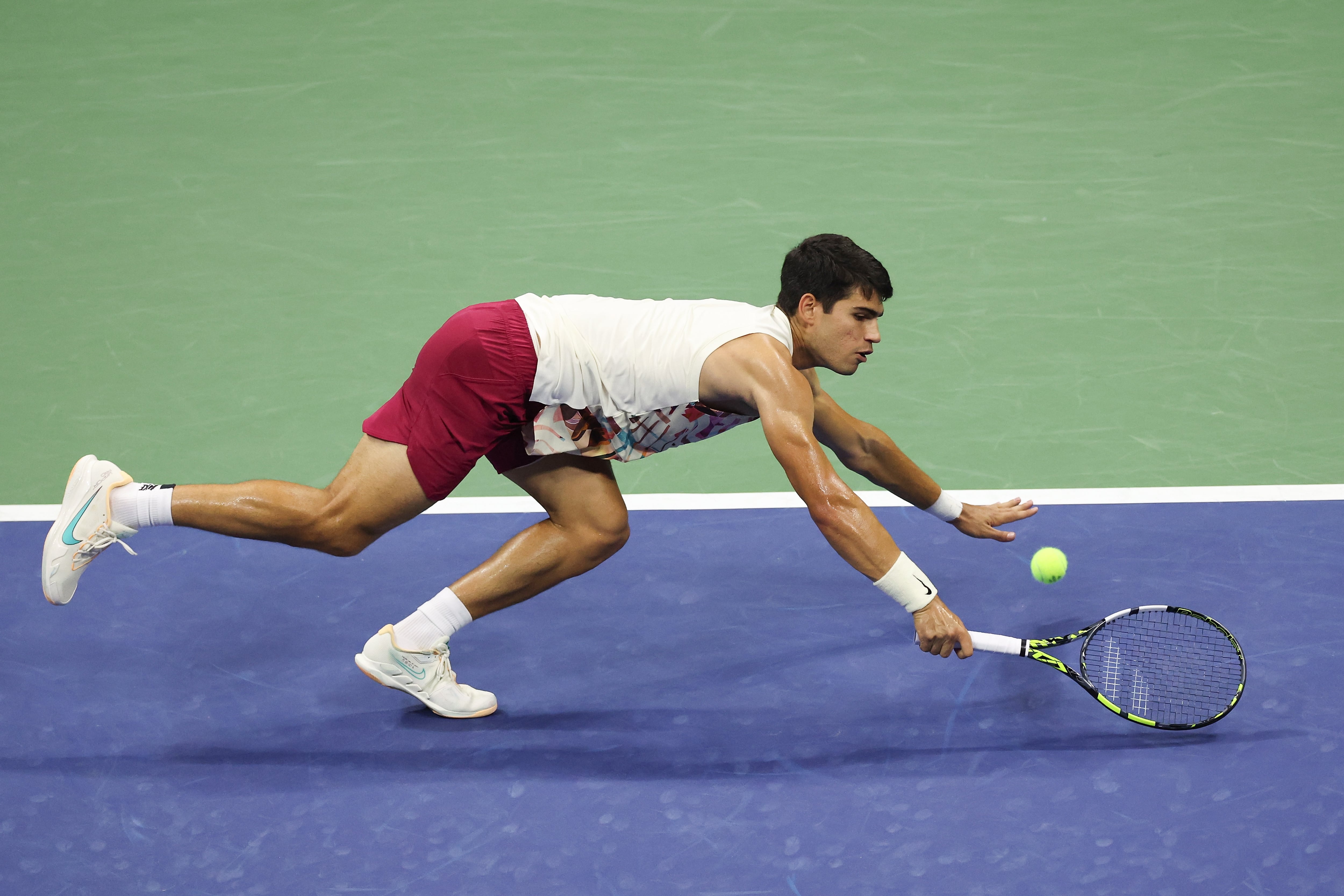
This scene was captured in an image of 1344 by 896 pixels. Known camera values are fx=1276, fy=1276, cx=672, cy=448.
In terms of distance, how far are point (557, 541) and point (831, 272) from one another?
3.85ft

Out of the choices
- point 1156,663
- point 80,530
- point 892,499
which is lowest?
point 1156,663

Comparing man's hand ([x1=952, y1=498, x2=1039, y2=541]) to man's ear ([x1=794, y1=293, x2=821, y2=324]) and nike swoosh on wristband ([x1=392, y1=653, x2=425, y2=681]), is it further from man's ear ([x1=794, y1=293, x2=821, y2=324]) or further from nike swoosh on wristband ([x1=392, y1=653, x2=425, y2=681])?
nike swoosh on wristband ([x1=392, y1=653, x2=425, y2=681])

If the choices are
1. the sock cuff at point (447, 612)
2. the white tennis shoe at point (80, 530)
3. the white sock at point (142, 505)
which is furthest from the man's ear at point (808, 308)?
the white tennis shoe at point (80, 530)

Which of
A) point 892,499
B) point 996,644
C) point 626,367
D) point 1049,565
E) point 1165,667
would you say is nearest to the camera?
point 996,644

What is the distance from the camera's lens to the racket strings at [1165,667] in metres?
3.84

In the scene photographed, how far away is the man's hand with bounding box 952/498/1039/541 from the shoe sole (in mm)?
1682

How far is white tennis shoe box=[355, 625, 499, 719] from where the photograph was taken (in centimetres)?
392

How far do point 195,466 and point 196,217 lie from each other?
1858 mm

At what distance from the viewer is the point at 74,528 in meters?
3.87

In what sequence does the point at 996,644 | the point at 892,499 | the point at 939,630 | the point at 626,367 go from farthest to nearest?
the point at 892,499
the point at 626,367
the point at 996,644
the point at 939,630

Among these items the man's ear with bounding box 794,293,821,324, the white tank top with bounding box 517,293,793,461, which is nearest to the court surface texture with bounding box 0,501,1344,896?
the white tank top with bounding box 517,293,793,461

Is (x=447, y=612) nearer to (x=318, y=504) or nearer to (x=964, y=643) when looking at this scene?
(x=318, y=504)

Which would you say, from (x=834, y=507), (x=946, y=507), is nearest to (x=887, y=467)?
(x=946, y=507)

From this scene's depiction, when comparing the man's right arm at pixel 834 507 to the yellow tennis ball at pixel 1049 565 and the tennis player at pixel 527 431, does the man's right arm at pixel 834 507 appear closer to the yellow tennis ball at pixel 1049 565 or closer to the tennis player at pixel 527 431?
the tennis player at pixel 527 431
